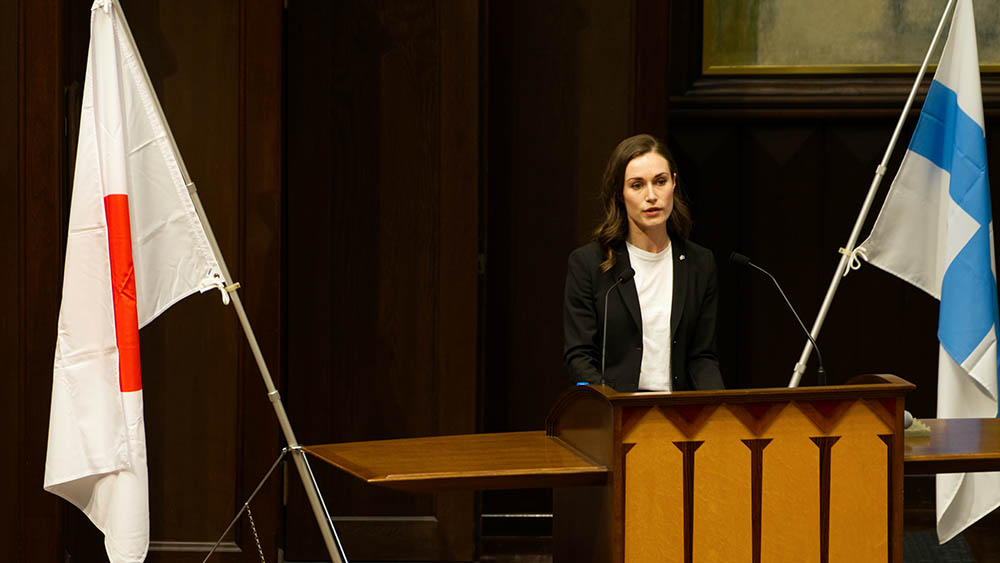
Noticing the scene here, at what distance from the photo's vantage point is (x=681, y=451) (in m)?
2.86

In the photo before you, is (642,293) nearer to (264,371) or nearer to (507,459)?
(507,459)

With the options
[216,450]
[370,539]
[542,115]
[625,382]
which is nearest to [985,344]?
[625,382]

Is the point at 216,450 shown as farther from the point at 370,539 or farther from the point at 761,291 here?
the point at 761,291

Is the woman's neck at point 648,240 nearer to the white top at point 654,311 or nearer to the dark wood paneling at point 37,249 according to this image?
the white top at point 654,311

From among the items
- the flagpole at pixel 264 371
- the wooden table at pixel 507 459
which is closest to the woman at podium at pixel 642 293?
the wooden table at pixel 507 459

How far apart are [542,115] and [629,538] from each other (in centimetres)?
232

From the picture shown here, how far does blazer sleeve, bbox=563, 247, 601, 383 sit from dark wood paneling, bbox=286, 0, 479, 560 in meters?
1.02

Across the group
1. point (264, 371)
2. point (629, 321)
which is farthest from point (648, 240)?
point (264, 371)

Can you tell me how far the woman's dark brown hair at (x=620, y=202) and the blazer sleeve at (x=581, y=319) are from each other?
0.06 meters

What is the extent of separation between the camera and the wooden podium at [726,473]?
2830mm

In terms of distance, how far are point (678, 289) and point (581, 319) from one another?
31 cm

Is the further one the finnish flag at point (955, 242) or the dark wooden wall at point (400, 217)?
the dark wooden wall at point (400, 217)

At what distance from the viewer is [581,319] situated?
11.7 ft

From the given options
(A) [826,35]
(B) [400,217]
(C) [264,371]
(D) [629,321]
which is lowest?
(C) [264,371]
